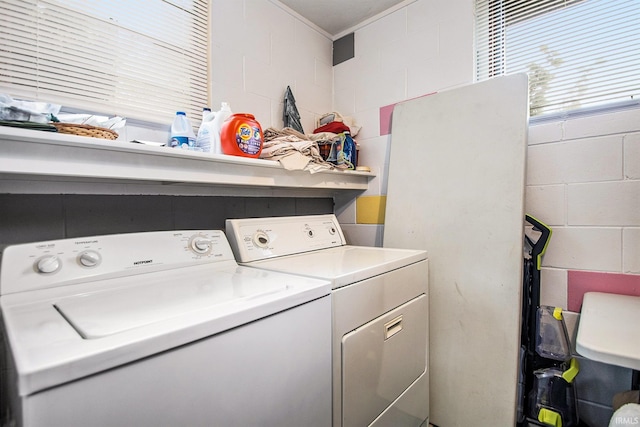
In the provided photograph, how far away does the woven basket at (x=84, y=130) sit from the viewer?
92 centimetres

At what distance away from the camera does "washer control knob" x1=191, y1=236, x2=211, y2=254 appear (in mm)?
1222

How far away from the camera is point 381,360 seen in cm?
118

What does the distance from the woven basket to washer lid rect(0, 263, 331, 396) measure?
1.52 ft

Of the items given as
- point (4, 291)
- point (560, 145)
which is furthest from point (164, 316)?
point (560, 145)

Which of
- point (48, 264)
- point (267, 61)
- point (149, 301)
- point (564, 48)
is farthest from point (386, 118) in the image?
point (48, 264)

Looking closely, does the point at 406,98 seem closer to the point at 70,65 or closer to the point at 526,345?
the point at 526,345

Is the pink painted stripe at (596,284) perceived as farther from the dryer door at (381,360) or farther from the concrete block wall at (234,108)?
the concrete block wall at (234,108)

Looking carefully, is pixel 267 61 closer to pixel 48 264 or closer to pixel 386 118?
pixel 386 118

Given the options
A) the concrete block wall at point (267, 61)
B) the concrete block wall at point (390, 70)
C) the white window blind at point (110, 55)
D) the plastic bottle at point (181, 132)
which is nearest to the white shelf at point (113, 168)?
the plastic bottle at point (181, 132)

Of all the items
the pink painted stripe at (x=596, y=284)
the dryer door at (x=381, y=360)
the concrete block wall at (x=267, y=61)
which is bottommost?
the dryer door at (x=381, y=360)

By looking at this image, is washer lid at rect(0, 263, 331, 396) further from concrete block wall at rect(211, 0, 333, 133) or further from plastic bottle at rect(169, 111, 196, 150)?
concrete block wall at rect(211, 0, 333, 133)

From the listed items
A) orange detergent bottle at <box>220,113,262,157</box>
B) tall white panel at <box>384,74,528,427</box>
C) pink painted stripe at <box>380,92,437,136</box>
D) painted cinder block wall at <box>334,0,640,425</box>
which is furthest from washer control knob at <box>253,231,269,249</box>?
painted cinder block wall at <box>334,0,640,425</box>

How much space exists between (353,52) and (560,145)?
144 cm

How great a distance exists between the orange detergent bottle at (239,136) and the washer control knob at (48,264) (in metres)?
0.70
